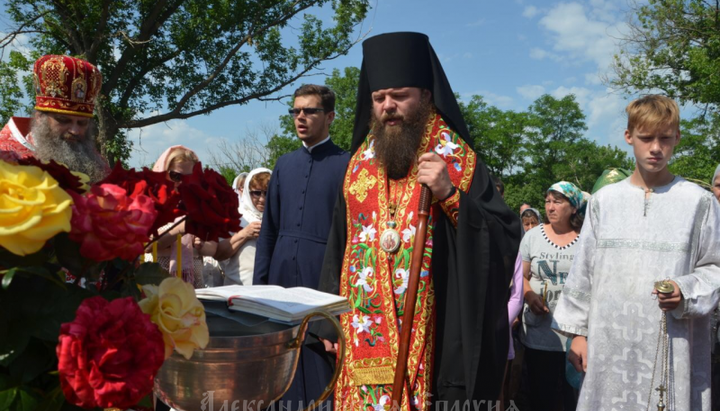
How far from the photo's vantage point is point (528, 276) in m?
5.61

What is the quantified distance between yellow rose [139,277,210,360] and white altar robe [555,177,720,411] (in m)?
2.58

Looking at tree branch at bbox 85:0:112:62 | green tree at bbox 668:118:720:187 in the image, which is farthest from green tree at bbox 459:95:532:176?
tree branch at bbox 85:0:112:62

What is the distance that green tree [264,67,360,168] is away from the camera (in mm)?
34531

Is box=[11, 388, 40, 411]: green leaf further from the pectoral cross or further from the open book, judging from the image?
the pectoral cross

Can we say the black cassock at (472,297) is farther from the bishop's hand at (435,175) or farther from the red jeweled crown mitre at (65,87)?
→ the red jeweled crown mitre at (65,87)

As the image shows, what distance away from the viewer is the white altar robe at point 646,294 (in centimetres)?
303

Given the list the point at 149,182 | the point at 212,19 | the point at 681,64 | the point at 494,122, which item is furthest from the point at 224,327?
the point at 494,122

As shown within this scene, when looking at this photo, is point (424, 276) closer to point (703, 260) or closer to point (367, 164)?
point (367, 164)

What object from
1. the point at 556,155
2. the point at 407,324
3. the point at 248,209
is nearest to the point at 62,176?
the point at 407,324

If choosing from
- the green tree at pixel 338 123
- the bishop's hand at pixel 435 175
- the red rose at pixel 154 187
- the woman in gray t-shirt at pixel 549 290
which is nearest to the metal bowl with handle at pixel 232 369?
the red rose at pixel 154 187

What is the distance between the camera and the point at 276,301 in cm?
158

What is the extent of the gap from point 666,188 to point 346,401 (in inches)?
77.9

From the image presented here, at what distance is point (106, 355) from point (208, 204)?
45 cm

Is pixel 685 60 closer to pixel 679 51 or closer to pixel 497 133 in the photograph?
pixel 679 51
